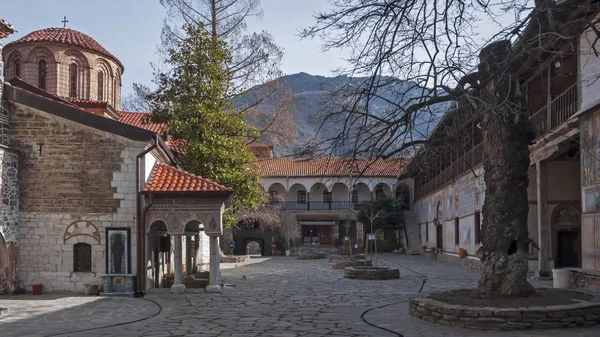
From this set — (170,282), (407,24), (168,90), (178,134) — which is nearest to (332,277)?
(170,282)

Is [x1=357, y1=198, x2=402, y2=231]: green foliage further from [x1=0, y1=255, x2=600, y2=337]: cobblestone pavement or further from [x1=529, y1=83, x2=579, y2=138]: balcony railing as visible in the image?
[x1=0, y1=255, x2=600, y2=337]: cobblestone pavement

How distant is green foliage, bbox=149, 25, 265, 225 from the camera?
63.3ft

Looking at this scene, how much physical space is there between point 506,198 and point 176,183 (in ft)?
27.9

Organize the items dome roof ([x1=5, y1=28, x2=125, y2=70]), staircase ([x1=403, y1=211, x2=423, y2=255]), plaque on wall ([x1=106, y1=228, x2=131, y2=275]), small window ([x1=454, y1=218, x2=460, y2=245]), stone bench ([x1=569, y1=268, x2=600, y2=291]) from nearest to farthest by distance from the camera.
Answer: stone bench ([x1=569, y1=268, x2=600, y2=291]) < plaque on wall ([x1=106, y1=228, x2=131, y2=275]) < dome roof ([x1=5, y1=28, x2=125, y2=70]) < small window ([x1=454, y1=218, x2=460, y2=245]) < staircase ([x1=403, y1=211, x2=423, y2=255])

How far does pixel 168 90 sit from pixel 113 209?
254 inches

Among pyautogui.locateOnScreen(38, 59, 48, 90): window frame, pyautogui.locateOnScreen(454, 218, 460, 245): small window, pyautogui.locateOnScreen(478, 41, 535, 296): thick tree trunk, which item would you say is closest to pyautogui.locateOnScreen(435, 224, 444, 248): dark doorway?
pyautogui.locateOnScreen(454, 218, 460, 245): small window

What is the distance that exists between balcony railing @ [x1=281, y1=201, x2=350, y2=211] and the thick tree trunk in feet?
131

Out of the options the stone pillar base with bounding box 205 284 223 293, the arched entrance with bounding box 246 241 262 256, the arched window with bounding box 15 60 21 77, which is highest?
the arched window with bounding box 15 60 21 77

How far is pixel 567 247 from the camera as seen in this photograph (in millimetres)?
18891

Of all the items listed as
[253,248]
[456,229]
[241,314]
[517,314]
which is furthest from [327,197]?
[517,314]

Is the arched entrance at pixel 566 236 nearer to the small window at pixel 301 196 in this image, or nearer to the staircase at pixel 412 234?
the staircase at pixel 412 234

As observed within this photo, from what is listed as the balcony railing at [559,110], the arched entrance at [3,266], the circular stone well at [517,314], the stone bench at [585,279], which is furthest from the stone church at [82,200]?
the balcony railing at [559,110]

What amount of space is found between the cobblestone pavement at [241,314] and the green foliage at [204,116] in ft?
14.6

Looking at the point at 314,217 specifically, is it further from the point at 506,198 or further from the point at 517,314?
the point at 517,314
